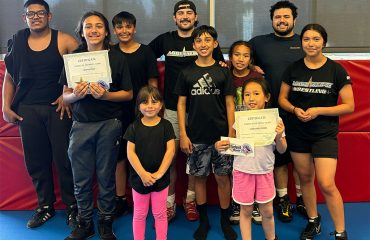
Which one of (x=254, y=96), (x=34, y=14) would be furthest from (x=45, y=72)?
(x=254, y=96)

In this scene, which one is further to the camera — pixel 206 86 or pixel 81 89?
pixel 206 86

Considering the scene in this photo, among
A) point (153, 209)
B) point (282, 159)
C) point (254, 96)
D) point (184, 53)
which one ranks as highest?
point (184, 53)

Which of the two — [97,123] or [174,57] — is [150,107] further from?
[174,57]

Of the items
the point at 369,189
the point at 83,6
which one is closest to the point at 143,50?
the point at 83,6

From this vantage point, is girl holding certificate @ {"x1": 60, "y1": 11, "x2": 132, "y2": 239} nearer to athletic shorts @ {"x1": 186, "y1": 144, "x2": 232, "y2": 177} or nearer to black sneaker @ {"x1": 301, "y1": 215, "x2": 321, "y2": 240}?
athletic shorts @ {"x1": 186, "y1": 144, "x2": 232, "y2": 177}

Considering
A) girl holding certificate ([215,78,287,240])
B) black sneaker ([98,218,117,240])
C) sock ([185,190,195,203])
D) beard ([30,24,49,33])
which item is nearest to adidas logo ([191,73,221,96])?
girl holding certificate ([215,78,287,240])

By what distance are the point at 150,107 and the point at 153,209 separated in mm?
723

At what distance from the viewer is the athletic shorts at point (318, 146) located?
2.53m

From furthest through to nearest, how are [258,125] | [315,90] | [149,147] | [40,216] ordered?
[40,216] < [315,90] < [149,147] < [258,125]

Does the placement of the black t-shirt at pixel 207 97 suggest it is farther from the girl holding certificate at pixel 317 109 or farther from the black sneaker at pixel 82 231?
the black sneaker at pixel 82 231

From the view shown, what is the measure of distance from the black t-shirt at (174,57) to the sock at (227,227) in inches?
37.5

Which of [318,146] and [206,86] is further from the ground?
[206,86]

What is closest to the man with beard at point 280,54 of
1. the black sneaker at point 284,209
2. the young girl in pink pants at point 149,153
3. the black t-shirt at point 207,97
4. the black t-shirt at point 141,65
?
the black sneaker at point 284,209

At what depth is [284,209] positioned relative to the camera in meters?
3.14
